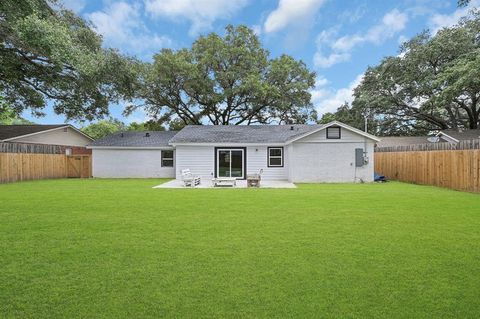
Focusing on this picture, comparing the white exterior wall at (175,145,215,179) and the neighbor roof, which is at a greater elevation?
the neighbor roof

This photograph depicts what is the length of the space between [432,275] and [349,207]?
4889mm

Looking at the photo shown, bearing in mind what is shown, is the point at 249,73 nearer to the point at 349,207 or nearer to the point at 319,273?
the point at 349,207

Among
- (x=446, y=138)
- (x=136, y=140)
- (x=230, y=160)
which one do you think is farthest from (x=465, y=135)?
(x=136, y=140)

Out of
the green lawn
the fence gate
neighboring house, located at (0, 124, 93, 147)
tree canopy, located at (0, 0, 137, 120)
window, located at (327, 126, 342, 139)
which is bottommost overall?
the green lawn

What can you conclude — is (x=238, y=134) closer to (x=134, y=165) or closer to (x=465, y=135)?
(x=134, y=165)

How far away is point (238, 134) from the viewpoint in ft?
67.9

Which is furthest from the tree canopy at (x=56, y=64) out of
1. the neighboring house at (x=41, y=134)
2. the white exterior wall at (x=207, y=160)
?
the white exterior wall at (x=207, y=160)

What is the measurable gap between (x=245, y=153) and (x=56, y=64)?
11.4 m

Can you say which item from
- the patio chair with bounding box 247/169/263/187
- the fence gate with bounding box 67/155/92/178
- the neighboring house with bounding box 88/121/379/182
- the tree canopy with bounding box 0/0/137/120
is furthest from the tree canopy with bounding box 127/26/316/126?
the patio chair with bounding box 247/169/263/187

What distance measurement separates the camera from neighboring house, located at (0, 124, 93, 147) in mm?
22172

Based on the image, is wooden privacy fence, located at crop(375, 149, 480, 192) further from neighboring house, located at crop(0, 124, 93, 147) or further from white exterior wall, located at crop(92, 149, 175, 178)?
neighboring house, located at crop(0, 124, 93, 147)

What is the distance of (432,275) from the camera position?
3779 millimetres

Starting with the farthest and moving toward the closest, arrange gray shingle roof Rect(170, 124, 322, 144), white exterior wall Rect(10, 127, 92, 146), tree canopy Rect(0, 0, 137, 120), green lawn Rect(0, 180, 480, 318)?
white exterior wall Rect(10, 127, 92, 146)
gray shingle roof Rect(170, 124, 322, 144)
tree canopy Rect(0, 0, 137, 120)
green lawn Rect(0, 180, 480, 318)

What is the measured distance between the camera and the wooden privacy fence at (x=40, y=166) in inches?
663
